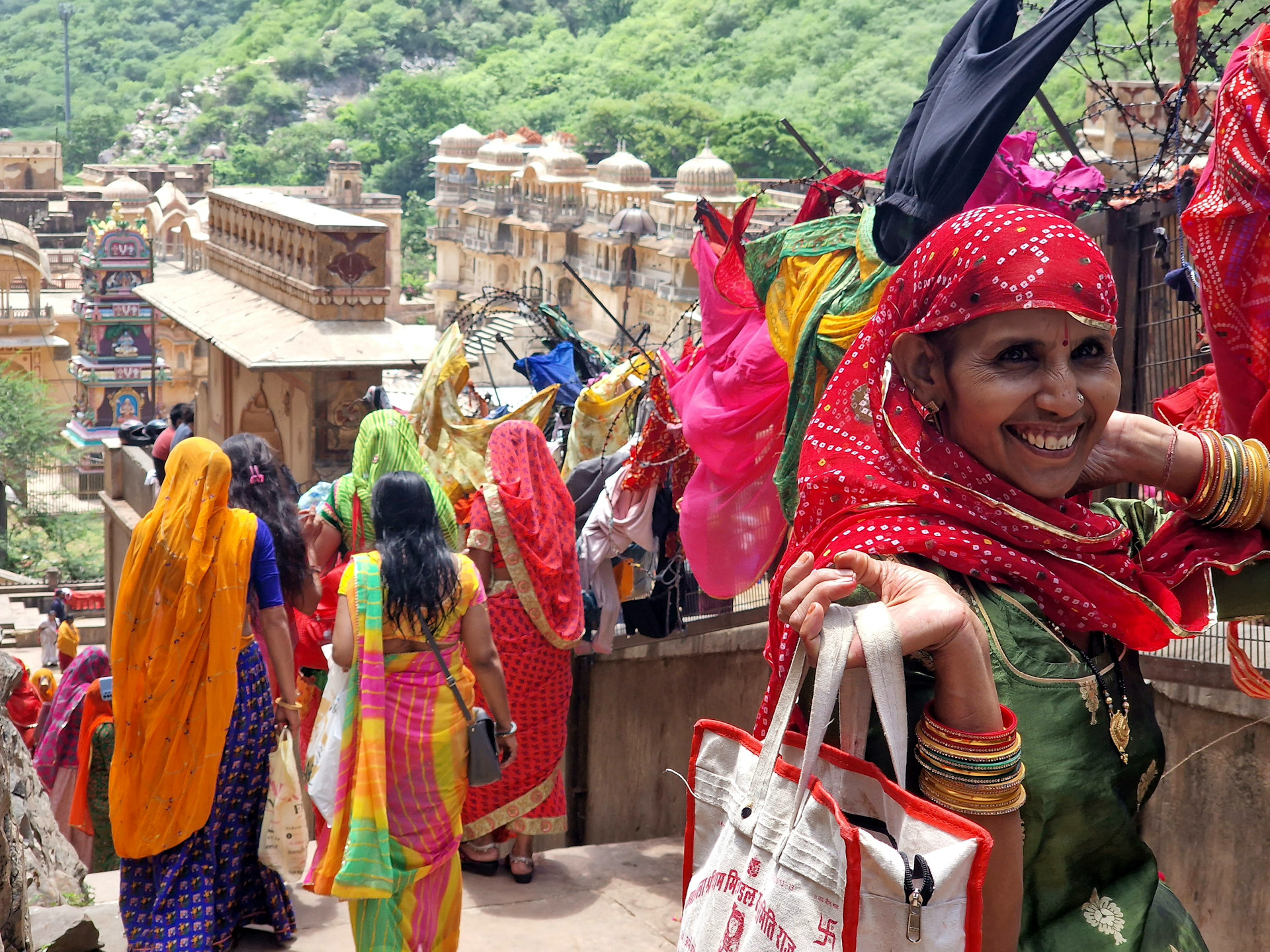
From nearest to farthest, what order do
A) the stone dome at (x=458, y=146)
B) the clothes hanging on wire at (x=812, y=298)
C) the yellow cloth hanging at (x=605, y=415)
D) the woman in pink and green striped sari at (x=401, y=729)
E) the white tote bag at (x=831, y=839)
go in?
the white tote bag at (x=831, y=839)
the clothes hanging on wire at (x=812, y=298)
the woman in pink and green striped sari at (x=401, y=729)
the yellow cloth hanging at (x=605, y=415)
the stone dome at (x=458, y=146)

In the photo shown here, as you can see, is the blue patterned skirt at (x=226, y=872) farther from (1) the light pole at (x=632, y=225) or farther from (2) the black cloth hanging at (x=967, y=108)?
(1) the light pole at (x=632, y=225)

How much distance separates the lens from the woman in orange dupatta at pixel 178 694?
3891 mm

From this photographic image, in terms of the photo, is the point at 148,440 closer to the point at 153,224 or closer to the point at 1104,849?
the point at 1104,849

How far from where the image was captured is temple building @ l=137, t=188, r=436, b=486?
8.07 meters

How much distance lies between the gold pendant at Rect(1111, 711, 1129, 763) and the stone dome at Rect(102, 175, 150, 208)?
45.6 metres

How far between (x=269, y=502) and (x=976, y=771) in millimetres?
3390

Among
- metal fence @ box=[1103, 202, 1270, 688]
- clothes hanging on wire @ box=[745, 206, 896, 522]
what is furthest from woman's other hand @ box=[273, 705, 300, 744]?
metal fence @ box=[1103, 202, 1270, 688]

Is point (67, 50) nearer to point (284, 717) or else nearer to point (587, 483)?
point (587, 483)

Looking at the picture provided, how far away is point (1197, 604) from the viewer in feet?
5.75

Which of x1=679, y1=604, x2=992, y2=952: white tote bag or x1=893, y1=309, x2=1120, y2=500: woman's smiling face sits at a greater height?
x1=893, y1=309, x2=1120, y2=500: woman's smiling face

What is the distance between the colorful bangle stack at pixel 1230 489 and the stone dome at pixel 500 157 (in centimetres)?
4682

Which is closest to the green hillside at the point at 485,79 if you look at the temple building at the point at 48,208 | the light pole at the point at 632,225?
the light pole at the point at 632,225

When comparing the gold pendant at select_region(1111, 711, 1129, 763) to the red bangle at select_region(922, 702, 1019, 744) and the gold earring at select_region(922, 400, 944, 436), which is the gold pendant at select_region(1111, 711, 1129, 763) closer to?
the red bangle at select_region(922, 702, 1019, 744)

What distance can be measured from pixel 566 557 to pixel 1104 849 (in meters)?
3.37
